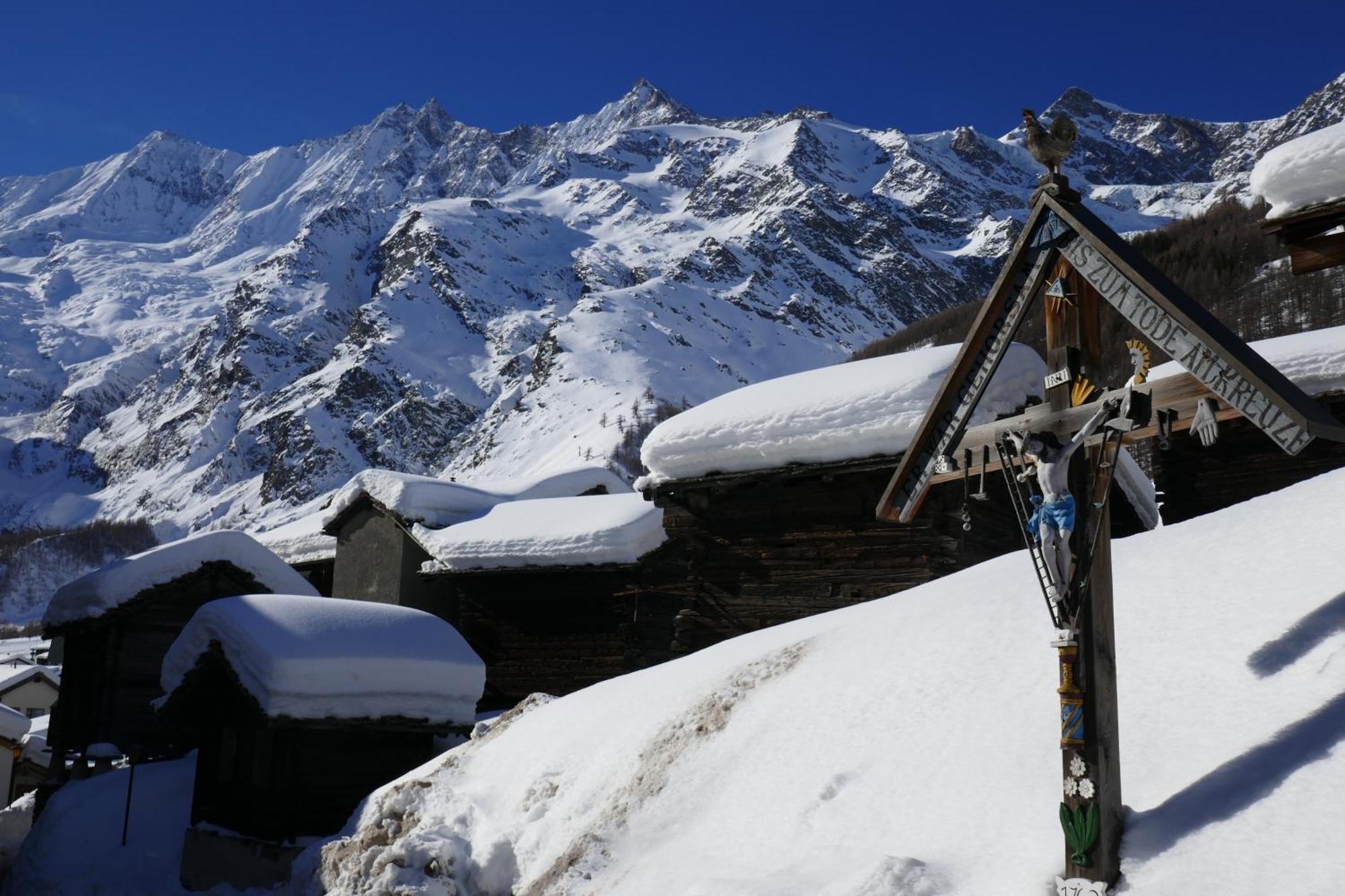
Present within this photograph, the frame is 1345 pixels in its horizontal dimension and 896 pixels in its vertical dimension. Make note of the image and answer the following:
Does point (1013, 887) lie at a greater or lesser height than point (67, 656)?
greater

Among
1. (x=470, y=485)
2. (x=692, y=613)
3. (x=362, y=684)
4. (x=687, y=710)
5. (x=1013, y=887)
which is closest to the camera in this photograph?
(x=1013, y=887)

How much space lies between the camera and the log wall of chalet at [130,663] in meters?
20.5

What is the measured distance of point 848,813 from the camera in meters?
6.28

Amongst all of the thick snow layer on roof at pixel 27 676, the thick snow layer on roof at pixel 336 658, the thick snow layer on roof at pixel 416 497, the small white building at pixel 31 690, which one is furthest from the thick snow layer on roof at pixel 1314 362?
the small white building at pixel 31 690

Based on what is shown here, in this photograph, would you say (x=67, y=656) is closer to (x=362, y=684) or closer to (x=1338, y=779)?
(x=362, y=684)

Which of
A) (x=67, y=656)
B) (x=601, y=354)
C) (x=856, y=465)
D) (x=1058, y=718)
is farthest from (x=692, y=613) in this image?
(x=601, y=354)

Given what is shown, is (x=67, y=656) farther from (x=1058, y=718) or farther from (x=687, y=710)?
(x=1058, y=718)

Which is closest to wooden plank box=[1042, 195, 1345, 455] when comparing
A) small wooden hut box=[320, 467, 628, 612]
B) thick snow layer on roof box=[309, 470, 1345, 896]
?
thick snow layer on roof box=[309, 470, 1345, 896]

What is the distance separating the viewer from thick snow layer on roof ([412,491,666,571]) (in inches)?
771

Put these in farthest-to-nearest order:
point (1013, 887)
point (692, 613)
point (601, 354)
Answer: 1. point (601, 354)
2. point (692, 613)
3. point (1013, 887)

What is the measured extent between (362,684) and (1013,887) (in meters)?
10.3

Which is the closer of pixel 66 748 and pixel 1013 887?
pixel 1013 887

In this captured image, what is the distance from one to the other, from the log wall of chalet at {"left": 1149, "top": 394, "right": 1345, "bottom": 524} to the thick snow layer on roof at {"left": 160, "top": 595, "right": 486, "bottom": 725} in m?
9.62

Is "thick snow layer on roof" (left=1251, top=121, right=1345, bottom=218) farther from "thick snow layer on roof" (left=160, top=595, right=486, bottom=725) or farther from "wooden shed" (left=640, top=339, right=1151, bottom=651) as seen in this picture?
"thick snow layer on roof" (left=160, top=595, right=486, bottom=725)
